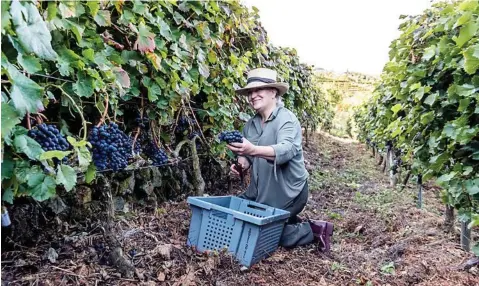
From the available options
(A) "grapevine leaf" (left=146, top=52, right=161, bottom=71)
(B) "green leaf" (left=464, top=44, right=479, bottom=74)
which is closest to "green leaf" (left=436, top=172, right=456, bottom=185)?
(B) "green leaf" (left=464, top=44, right=479, bottom=74)

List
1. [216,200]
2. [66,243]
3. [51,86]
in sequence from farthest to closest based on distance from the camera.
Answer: [216,200] → [66,243] → [51,86]

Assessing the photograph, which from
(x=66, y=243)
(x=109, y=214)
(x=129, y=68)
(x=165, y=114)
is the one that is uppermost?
(x=129, y=68)

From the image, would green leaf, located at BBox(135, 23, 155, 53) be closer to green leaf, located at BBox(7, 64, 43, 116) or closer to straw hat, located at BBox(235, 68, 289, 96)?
green leaf, located at BBox(7, 64, 43, 116)

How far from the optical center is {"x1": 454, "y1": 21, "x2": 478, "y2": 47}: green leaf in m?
2.16

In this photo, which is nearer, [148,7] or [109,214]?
[109,214]

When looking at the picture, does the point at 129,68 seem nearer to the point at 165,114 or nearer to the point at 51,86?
the point at 165,114

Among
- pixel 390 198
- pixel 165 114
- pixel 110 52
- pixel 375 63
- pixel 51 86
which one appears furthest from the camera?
pixel 375 63

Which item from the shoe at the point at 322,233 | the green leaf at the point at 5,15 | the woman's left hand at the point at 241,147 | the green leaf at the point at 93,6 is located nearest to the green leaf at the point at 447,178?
the shoe at the point at 322,233

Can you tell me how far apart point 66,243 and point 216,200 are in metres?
1.09

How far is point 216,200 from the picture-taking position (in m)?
2.89

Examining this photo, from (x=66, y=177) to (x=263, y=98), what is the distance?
1940mm

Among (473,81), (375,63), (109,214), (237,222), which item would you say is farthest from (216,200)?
(375,63)

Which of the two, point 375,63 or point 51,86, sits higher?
point 375,63

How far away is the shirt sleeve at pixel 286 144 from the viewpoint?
9.03 feet
